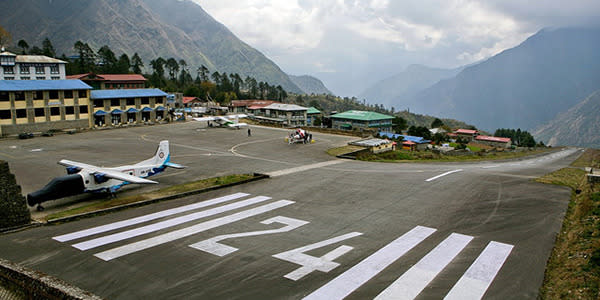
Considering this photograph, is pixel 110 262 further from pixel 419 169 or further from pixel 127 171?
pixel 419 169

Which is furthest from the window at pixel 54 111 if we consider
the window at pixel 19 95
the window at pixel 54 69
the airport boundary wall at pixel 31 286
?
the airport boundary wall at pixel 31 286

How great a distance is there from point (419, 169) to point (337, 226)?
19.5 m

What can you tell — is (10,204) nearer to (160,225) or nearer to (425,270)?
(160,225)

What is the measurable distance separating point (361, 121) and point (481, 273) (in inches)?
3572

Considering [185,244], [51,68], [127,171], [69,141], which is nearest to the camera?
[185,244]

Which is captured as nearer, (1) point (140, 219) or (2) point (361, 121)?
(1) point (140, 219)

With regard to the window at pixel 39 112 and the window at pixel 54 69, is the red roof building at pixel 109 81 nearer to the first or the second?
the window at pixel 54 69

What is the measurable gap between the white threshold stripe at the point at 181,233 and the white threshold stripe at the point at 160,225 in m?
1.05

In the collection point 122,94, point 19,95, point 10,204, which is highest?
point 122,94

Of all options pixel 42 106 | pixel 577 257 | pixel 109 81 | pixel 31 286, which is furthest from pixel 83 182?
pixel 109 81

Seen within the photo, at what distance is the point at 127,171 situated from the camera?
27.3 meters

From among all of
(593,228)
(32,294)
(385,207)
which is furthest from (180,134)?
(593,228)

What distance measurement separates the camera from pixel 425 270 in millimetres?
14219

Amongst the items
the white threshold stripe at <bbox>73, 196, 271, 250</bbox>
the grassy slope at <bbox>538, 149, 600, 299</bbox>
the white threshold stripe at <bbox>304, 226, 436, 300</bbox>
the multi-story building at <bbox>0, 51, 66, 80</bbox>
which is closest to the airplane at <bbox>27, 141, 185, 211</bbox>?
the white threshold stripe at <bbox>73, 196, 271, 250</bbox>
